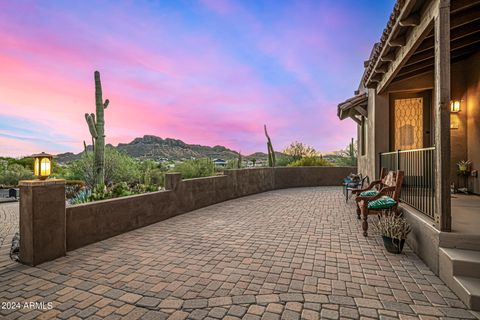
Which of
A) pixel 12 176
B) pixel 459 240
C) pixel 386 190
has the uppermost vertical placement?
pixel 386 190

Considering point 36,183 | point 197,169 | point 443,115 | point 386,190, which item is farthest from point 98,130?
point 443,115

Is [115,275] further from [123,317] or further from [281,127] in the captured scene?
[281,127]

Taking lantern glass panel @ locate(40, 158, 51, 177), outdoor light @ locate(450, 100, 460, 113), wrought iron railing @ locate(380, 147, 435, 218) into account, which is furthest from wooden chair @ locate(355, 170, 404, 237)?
lantern glass panel @ locate(40, 158, 51, 177)

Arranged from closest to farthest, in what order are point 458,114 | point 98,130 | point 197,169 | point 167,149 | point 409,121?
1. point 458,114
2. point 409,121
3. point 98,130
4. point 197,169
5. point 167,149

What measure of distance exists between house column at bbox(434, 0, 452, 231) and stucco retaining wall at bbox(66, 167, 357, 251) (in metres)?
4.81

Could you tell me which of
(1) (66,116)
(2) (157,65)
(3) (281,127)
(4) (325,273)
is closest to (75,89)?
(1) (66,116)

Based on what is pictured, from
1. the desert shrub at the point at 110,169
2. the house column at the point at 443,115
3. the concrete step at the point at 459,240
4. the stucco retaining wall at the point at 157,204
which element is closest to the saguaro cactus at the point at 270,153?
the stucco retaining wall at the point at 157,204

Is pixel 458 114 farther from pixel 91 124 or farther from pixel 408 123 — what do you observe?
pixel 91 124

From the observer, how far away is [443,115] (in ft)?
8.73

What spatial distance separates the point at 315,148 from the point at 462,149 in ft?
33.9

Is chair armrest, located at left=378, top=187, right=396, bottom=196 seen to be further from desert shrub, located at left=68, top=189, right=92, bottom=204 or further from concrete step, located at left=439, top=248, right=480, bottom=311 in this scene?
desert shrub, located at left=68, top=189, right=92, bottom=204

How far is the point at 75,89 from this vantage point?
366 inches

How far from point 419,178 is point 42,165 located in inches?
228

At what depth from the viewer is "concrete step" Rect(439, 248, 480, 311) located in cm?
207
